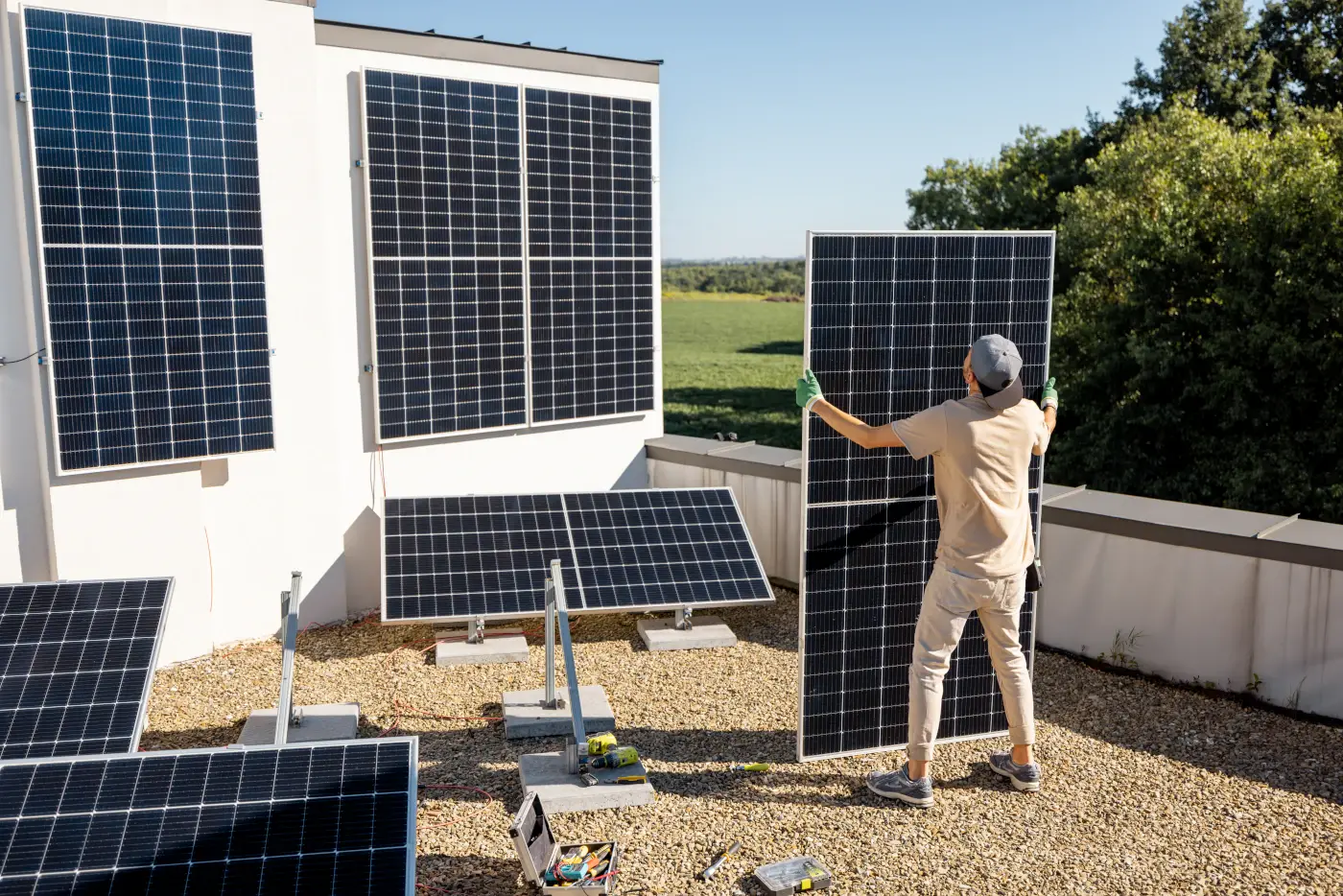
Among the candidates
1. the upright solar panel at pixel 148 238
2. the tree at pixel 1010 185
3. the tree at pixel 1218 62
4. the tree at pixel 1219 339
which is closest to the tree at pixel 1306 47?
the tree at pixel 1218 62

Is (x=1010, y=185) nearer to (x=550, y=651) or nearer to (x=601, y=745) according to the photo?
(x=550, y=651)

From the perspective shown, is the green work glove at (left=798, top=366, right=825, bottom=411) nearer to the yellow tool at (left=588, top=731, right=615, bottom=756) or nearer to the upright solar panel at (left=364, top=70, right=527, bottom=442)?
the yellow tool at (left=588, top=731, right=615, bottom=756)

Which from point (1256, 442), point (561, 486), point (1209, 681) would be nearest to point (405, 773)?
point (1209, 681)

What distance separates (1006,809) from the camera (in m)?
5.73

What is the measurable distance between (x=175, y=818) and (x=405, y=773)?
784 millimetres

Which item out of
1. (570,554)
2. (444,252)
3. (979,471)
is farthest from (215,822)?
(444,252)

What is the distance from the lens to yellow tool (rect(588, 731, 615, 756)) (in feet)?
20.2

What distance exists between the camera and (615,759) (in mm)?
6004

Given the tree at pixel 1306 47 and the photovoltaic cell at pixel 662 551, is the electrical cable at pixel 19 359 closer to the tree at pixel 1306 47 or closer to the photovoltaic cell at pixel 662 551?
the photovoltaic cell at pixel 662 551

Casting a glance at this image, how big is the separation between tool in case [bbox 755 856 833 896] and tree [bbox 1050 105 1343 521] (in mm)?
11129

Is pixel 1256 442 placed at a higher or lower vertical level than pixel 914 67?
lower

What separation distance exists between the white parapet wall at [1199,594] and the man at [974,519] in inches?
64.3

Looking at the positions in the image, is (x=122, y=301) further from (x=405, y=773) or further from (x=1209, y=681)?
(x=1209, y=681)

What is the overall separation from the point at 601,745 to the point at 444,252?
4.88 m
